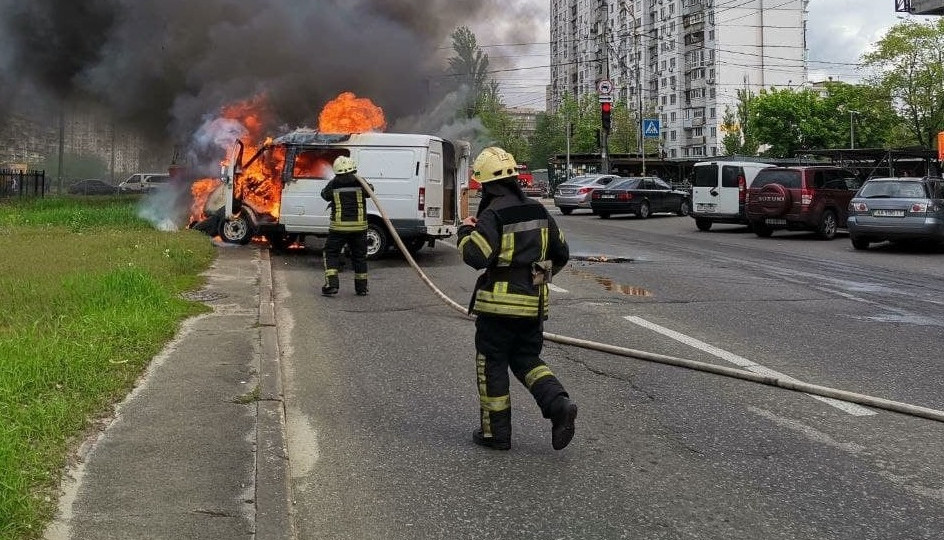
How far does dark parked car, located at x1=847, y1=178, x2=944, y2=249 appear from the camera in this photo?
50.9ft

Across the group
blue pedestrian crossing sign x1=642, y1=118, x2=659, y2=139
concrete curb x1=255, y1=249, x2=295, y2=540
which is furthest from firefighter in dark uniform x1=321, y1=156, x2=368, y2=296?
blue pedestrian crossing sign x1=642, y1=118, x2=659, y2=139

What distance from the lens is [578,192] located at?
3067 cm

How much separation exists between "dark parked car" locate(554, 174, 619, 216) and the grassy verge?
17888 mm

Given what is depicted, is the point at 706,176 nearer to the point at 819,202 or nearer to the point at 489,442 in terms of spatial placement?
the point at 819,202

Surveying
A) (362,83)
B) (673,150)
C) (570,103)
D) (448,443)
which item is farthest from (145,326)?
(673,150)

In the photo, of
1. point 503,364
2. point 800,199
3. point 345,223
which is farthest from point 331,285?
point 800,199

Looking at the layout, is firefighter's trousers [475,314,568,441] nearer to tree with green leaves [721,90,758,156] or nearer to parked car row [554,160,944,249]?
parked car row [554,160,944,249]

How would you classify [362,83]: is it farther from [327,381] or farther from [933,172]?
[933,172]

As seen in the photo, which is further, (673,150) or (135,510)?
(673,150)

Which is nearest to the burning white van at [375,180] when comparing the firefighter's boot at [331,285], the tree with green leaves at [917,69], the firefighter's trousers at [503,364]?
the firefighter's boot at [331,285]

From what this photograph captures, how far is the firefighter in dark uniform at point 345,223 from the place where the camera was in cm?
994

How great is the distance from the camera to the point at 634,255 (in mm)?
15125

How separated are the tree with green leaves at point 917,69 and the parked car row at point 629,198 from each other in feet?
82.1

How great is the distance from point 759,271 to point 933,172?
92.3 feet
